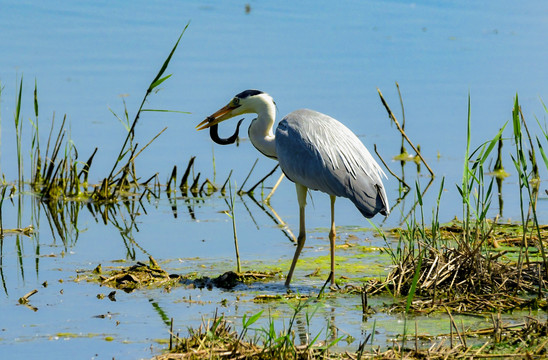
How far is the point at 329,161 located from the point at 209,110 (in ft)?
17.1

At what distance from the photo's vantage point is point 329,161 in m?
7.36

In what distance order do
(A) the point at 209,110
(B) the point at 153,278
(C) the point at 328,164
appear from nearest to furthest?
(B) the point at 153,278
(C) the point at 328,164
(A) the point at 209,110

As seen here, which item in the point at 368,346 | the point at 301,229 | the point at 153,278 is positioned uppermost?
the point at 301,229

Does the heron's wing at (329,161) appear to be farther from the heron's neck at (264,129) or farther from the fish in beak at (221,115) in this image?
the fish in beak at (221,115)

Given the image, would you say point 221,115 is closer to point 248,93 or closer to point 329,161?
point 248,93

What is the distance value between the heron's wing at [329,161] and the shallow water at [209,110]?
2.34 ft

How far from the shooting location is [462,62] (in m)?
16.7

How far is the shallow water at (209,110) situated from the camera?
649 cm

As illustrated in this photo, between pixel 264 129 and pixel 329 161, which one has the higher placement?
pixel 264 129

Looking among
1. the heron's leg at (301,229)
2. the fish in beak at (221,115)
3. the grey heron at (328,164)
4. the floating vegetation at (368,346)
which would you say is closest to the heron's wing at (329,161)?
the grey heron at (328,164)

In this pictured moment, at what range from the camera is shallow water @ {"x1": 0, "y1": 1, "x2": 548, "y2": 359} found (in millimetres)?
6488

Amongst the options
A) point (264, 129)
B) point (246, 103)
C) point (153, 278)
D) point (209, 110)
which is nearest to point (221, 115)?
point (246, 103)

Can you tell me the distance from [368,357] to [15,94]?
8714 millimetres

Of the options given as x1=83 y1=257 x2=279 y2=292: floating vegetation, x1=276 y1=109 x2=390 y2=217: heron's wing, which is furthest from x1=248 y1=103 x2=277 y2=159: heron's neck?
x1=83 y1=257 x2=279 y2=292: floating vegetation
